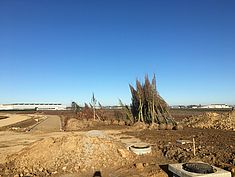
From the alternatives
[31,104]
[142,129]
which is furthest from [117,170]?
[31,104]

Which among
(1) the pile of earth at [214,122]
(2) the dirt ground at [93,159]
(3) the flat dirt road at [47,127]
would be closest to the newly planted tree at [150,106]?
(1) the pile of earth at [214,122]

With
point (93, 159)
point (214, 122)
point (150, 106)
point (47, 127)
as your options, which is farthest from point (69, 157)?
point (47, 127)

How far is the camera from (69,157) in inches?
396

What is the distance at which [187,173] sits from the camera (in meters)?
6.84

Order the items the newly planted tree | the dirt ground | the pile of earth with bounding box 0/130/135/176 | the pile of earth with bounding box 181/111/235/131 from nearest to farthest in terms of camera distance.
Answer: the dirt ground
the pile of earth with bounding box 0/130/135/176
the pile of earth with bounding box 181/111/235/131
the newly planted tree

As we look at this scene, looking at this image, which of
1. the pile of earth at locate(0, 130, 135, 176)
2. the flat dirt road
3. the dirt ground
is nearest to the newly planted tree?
the flat dirt road

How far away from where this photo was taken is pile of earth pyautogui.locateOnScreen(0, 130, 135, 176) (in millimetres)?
9586

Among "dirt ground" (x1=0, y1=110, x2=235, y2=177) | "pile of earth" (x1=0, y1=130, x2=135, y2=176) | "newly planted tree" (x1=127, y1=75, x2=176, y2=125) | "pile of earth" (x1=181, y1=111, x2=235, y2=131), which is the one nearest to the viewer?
"dirt ground" (x1=0, y1=110, x2=235, y2=177)

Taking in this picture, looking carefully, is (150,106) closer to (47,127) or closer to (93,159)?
(47,127)

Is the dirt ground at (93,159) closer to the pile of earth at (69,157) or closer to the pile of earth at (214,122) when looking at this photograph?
the pile of earth at (69,157)

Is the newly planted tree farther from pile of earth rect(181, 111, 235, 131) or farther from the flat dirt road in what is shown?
the flat dirt road

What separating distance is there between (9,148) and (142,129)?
1161 centimetres

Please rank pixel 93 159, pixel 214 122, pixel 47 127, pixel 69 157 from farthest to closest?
pixel 47 127, pixel 214 122, pixel 69 157, pixel 93 159

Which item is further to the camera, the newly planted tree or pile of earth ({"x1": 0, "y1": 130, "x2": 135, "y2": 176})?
the newly planted tree
